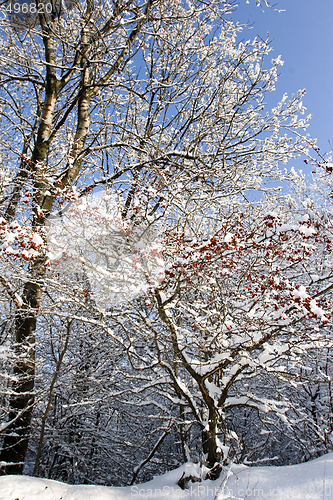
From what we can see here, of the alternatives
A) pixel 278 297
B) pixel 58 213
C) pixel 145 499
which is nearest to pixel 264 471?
pixel 145 499

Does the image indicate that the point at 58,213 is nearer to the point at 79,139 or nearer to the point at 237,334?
the point at 79,139

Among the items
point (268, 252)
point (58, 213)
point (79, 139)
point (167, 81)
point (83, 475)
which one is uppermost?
point (167, 81)

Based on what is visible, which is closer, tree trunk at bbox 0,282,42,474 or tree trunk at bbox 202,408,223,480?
tree trunk at bbox 202,408,223,480

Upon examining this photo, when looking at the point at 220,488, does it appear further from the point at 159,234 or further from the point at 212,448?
the point at 159,234

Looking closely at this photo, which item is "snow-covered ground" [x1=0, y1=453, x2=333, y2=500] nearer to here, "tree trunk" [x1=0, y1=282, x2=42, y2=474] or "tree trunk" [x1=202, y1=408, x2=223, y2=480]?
"tree trunk" [x1=202, y1=408, x2=223, y2=480]

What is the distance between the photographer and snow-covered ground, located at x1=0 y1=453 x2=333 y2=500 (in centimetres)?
304

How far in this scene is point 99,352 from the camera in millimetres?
8445

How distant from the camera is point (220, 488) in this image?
3.27 meters

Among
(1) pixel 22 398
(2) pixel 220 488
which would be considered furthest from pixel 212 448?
(1) pixel 22 398

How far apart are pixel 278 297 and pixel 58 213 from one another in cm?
355

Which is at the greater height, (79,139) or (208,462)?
(79,139)

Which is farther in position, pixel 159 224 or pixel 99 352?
pixel 99 352

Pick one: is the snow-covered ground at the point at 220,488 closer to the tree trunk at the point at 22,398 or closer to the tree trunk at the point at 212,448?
the tree trunk at the point at 212,448

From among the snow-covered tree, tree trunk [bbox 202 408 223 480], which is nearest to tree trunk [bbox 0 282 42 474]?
the snow-covered tree
